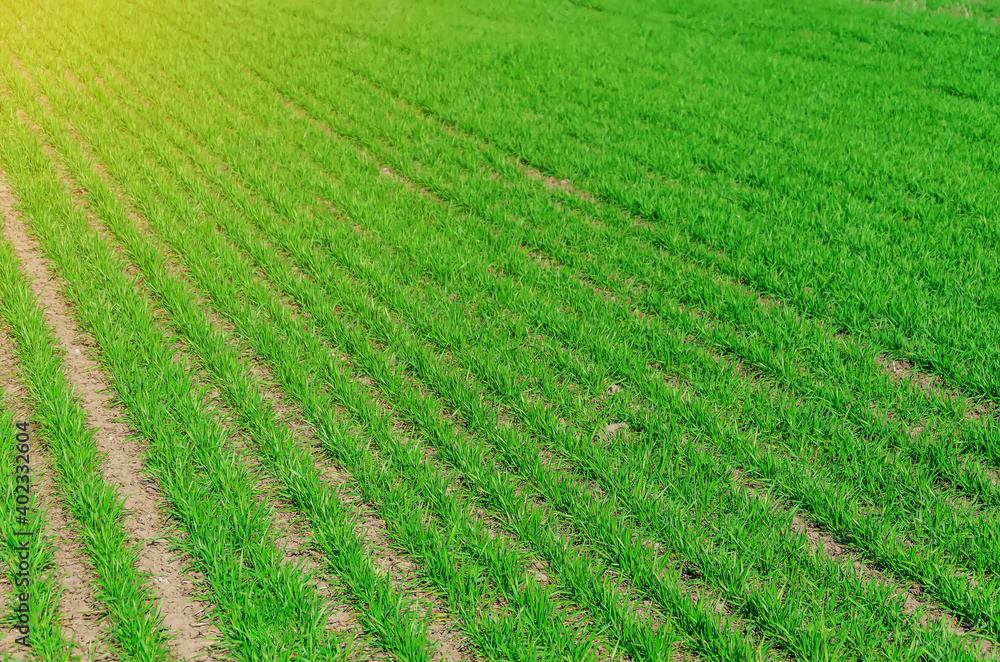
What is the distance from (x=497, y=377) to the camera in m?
4.18

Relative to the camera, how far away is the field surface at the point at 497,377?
2.90 metres

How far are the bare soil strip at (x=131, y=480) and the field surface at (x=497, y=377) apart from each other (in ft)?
0.05

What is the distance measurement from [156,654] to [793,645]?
232 cm

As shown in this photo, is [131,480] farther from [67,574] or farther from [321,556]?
[321,556]

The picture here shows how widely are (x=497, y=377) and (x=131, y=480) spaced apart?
1.89m

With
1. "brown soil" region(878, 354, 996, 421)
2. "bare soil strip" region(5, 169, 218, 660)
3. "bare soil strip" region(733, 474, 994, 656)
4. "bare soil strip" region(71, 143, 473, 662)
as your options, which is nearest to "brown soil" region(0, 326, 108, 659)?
"bare soil strip" region(5, 169, 218, 660)

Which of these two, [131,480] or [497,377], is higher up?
[497,377]

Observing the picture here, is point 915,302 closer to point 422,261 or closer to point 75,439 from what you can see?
point 422,261

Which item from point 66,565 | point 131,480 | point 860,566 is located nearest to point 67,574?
point 66,565

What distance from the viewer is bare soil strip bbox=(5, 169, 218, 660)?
9.41 feet

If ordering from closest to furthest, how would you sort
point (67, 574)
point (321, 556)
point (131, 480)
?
point (67, 574) → point (321, 556) → point (131, 480)

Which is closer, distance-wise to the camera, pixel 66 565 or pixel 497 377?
pixel 66 565

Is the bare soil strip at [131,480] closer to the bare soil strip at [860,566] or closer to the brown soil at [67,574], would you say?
the brown soil at [67,574]

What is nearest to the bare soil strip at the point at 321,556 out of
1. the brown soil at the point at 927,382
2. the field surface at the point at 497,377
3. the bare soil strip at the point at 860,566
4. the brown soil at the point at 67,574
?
the field surface at the point at 497,377
